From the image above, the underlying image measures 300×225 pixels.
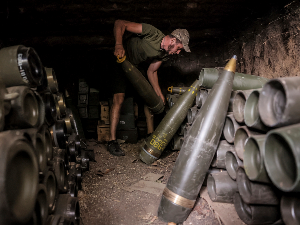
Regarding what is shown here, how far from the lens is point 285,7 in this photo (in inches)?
90.6

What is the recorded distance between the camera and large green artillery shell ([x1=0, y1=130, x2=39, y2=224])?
66cm

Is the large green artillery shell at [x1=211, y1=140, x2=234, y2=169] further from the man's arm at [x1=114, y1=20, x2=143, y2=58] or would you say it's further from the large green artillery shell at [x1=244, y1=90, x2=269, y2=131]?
the man's arm at [x1=114, y1=20, x2=143, y2=58]

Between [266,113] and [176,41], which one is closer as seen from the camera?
[266,113]

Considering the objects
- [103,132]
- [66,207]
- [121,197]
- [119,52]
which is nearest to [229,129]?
[121,197]

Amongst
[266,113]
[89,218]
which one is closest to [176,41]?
[266,113]

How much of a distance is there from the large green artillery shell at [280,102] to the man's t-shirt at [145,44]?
7.39 ft

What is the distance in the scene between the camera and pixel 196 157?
1500 millimetres

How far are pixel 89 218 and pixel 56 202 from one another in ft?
1.56

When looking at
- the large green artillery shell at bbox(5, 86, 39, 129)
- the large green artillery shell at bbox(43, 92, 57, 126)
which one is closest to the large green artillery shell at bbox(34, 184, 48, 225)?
the large green artillery shell at bbox(5, 86, 39, 129)

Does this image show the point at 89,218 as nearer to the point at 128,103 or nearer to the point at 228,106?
the point at 228,106

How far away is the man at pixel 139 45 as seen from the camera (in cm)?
286

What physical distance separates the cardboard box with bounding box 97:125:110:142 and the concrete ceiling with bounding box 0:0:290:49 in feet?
6.01

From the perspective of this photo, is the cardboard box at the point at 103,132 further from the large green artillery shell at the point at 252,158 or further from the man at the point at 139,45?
the large green artillery shell at the point at 252,158

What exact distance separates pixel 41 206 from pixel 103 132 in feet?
9.39
